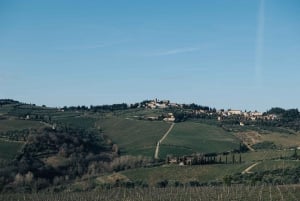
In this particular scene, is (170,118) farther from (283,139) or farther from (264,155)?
(264,155)

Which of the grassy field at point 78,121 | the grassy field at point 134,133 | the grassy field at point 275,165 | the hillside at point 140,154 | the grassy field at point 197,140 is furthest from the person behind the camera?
the grassy field at point 78,121

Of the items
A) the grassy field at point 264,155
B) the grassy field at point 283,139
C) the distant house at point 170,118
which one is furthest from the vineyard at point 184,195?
the distant house at point 170,118

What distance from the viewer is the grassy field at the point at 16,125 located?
84.9 m

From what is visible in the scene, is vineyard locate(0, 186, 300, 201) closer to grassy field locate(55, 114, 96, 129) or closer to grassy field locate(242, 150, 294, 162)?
grassy field locate(242, 150, 294, 162)

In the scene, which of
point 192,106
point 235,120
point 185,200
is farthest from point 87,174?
point 192,106

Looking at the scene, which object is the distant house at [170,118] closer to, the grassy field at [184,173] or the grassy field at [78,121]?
the grassy field at [78,121]

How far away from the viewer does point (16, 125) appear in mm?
87438

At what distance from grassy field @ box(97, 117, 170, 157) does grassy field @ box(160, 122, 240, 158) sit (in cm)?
215

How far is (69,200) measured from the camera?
150 ft

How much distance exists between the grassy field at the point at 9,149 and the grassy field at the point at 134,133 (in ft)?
53.9

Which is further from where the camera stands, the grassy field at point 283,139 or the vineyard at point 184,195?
the grassy field at point 283,139

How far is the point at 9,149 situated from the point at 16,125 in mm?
17346

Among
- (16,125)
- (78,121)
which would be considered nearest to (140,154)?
(16,125)

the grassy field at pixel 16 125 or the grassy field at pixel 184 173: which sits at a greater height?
the grassy field at pixel 16 125
